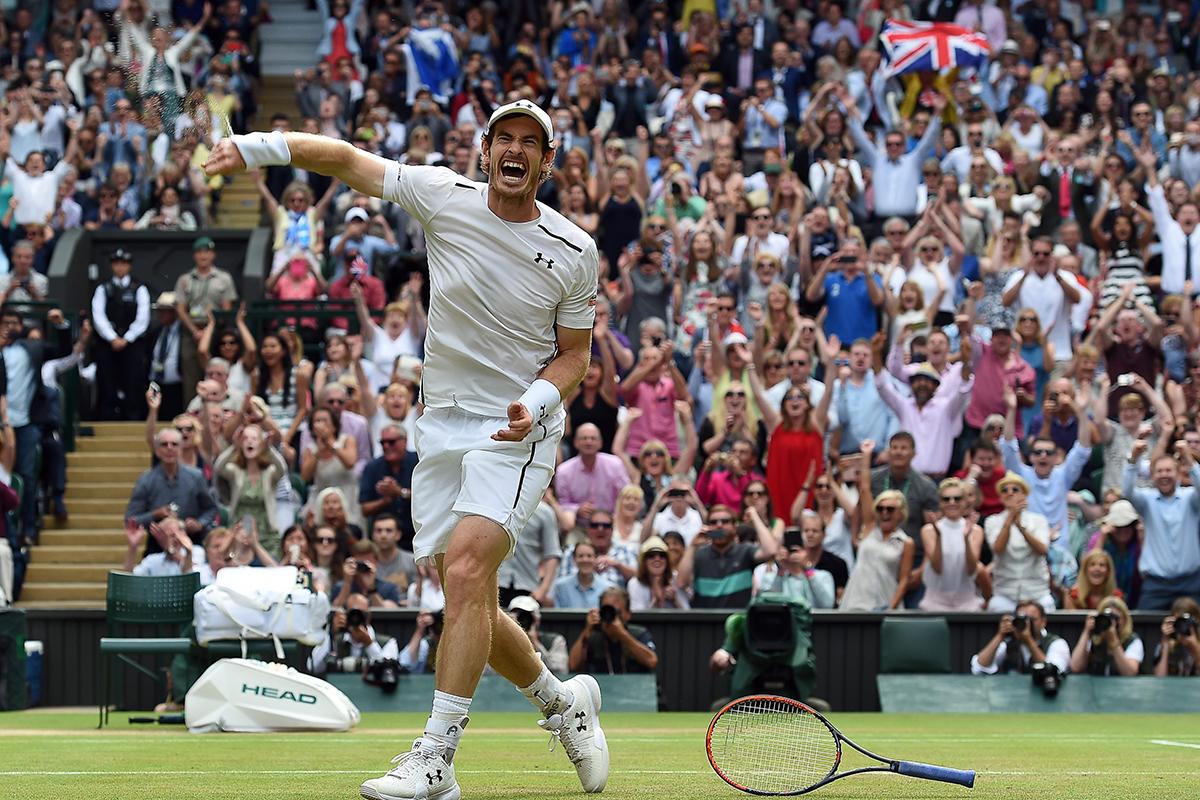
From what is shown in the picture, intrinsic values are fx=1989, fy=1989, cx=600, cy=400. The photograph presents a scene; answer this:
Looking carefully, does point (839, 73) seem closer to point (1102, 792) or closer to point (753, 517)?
point (753, 517)

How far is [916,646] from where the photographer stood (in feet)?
48.9

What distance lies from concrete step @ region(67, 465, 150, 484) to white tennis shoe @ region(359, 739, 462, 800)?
1256cm

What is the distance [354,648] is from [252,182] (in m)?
10.4

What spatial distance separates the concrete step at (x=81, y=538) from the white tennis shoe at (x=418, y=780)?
11891mm

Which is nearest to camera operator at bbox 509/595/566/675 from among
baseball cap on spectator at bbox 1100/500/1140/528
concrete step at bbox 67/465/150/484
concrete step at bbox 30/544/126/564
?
baseball cap on spectator at bbox 1100/500/1140/528

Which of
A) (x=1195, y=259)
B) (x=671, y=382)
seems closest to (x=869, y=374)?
(x=671, y=382)

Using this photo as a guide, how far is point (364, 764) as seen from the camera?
8625 mm

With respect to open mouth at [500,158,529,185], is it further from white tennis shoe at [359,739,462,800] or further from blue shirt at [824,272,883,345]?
blue shirt at [824,272,883,345]

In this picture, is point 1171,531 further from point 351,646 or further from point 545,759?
point 545,759

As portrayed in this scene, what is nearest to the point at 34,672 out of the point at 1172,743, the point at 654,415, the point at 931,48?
the point at 654,415

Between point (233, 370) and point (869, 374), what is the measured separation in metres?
5.78

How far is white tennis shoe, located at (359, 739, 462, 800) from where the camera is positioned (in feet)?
20.9

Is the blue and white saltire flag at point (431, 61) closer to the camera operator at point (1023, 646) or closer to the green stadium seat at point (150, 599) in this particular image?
the green stadium seat at point (150, 599)

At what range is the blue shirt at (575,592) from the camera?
50.5ft
